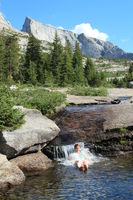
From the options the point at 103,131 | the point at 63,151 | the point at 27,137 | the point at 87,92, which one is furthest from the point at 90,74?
the point at 27,137

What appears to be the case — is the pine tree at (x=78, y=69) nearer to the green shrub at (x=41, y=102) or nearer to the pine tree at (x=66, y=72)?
the pine tree at (x=66, y=72)

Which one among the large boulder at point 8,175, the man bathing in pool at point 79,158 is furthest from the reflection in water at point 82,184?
the large boulder at point 8,175

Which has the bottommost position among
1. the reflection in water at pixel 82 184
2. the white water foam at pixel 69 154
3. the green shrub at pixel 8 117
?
the reflection in water at pixel 82 184

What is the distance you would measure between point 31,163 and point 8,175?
291cm

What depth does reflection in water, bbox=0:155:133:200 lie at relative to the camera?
53.4 ft

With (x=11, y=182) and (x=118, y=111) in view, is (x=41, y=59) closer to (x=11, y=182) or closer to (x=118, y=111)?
(x=118, y=111)

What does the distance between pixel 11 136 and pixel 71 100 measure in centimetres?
2551

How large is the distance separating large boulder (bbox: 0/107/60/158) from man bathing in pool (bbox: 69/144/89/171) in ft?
Result: 6.24

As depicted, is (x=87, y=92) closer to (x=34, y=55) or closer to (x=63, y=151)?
(x=63, y=151)

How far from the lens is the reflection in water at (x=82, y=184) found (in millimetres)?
16281

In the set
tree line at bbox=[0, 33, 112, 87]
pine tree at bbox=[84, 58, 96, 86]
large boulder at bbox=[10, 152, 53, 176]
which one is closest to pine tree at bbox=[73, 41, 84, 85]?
tree line at bbox=[0, 33, 112, 87]

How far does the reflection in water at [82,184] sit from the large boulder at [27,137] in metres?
2.03

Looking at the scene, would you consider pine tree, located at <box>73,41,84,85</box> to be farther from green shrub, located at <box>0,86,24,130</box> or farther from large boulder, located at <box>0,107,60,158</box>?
green shrub, located at <box>0,86,24,130</box>

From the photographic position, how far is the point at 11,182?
18297 mm
